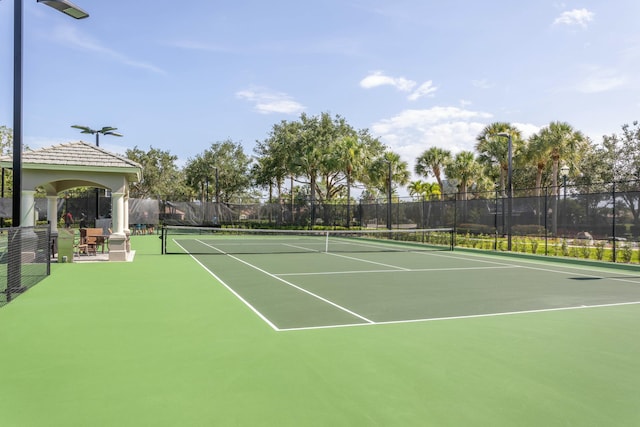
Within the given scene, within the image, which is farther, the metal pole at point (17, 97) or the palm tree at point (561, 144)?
the palm tree at point (561, 144)

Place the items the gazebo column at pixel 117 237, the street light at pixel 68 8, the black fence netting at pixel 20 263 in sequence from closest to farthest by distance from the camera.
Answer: the black fence netting at pixel 20 263
the street light at pixel 68 8
the gazebo column at pixel 117 237

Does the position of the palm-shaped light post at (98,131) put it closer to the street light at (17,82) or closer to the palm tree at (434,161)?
the street light at (17,82)

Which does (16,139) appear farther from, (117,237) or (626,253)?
(626,253)

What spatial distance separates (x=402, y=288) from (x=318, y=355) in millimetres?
5575

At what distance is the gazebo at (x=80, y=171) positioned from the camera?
52.0 feet

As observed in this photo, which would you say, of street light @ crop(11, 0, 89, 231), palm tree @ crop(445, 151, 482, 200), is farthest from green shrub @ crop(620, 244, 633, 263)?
palm tree @ crop(445, 151, 482, 200)

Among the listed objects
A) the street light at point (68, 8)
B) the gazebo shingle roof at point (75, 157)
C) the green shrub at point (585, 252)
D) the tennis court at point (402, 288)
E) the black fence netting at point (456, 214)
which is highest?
the street light at point (68, 8)

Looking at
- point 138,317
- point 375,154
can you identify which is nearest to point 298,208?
point 375,154

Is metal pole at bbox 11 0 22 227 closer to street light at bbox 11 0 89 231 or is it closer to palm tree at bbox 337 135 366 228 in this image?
street light at bbox 11 0 89 231

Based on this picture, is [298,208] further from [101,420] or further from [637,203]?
[101,420]

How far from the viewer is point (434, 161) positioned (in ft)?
163

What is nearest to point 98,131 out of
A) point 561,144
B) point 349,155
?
point 349,155

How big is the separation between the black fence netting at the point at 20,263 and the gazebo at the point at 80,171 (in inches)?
70.5

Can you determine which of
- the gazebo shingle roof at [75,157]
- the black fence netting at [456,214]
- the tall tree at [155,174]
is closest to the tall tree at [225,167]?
the tall tree at [155,174]
